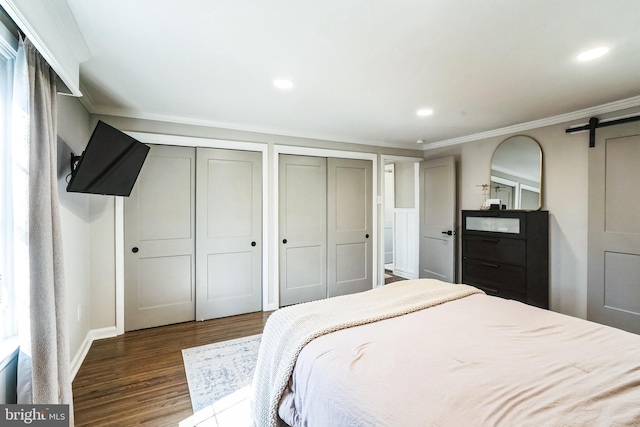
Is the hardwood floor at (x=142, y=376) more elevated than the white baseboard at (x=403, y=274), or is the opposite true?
the white baseboard at (x=403, y=274)

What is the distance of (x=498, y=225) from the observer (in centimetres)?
350

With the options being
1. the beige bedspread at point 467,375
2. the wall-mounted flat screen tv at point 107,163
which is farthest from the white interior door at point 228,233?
the beige bedspread at point 467,375

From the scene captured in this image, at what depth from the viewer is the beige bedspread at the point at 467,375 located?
0.97 m

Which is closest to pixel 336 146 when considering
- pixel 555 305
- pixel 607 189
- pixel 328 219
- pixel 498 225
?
pixel 328 219

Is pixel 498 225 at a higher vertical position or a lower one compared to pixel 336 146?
lower

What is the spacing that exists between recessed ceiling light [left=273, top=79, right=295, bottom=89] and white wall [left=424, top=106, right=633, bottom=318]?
2.97 metres

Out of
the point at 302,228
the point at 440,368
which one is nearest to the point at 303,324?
the point at 440,368

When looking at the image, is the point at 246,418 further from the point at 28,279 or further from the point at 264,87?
the point at 264,87

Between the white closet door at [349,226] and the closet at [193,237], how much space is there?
3.44ft

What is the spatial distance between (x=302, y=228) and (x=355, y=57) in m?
2.47

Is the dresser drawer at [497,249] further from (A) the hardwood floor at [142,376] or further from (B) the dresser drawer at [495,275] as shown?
(A) the hardwood floor at [142,376]

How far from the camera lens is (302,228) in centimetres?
401

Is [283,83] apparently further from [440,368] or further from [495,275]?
[495,275]

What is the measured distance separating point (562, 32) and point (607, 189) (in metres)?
2.09
